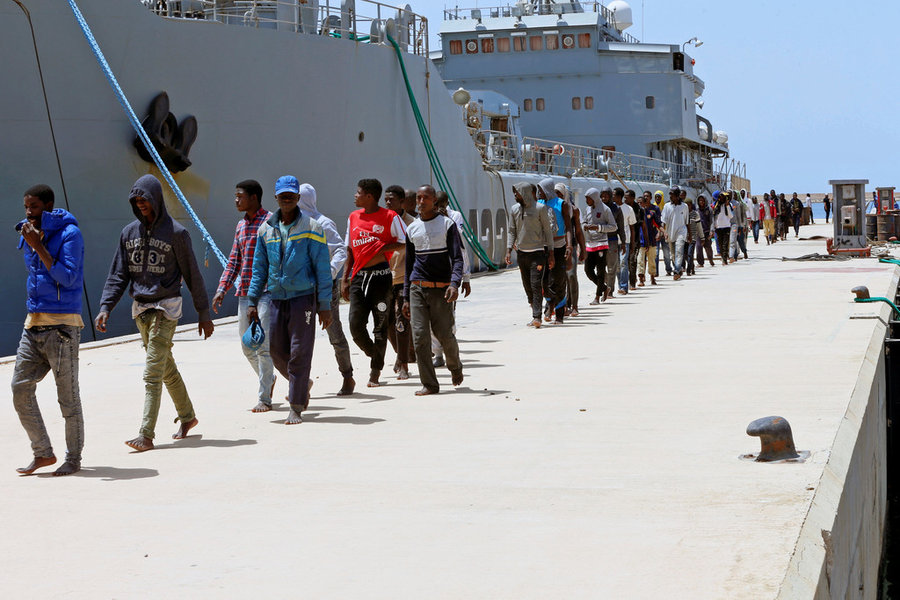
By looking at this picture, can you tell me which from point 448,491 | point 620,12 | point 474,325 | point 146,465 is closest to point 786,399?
point 448,491

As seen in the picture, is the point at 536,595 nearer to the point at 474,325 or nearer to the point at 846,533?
the point at 846,533

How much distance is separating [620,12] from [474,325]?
33906mm

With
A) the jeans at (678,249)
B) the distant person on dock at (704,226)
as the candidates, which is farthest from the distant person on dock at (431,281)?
the distant person on dock at (704,226)

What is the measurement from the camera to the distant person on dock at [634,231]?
18281 mm

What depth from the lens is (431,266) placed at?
8844mm

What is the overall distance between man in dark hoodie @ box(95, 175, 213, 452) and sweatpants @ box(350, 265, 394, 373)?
7.72ft

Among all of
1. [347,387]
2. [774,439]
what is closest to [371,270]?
[347,387]

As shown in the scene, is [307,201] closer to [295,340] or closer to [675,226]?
[295,340]

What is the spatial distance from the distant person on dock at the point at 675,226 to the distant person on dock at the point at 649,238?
277mm

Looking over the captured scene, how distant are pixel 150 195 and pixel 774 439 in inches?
144

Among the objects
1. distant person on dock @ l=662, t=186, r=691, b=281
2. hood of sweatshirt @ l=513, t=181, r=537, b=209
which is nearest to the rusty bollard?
hood of sweatshirt @ l=513, t=181, r=537, b=209

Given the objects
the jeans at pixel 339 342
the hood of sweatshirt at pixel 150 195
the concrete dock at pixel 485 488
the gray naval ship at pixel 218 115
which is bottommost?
the concrete dock at pixel 485 488

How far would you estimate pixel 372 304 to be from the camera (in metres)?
9.23

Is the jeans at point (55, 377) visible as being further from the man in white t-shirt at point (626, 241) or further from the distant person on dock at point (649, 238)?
the distant person on dock at point (649, 238)
